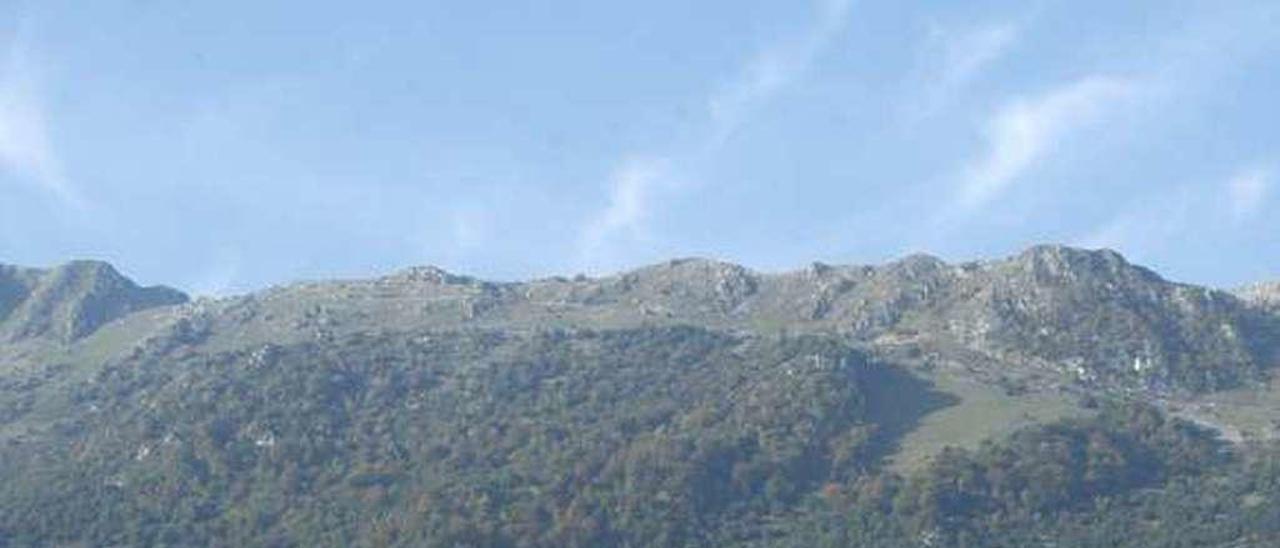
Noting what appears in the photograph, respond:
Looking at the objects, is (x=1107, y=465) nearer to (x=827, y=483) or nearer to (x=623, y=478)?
(x=827, y=483)

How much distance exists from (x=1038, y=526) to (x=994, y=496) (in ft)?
18.3

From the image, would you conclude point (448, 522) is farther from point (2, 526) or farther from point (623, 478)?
point (2, 526)

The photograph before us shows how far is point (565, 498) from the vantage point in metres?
192

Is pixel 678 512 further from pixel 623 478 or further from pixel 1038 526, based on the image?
pixel 1038 526

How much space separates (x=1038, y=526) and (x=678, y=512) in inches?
1035

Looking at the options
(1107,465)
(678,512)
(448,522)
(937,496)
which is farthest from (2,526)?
(1107,465)

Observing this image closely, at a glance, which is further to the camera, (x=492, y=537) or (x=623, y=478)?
(x=623, y=478)

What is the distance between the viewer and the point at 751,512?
19250 cm

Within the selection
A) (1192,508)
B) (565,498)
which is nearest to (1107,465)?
(1192,508)

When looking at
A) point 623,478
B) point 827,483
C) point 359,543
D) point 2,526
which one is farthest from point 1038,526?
point 2,526

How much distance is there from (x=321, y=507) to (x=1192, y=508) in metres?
65.8

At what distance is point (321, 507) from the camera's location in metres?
197

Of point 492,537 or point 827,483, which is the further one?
point 827,483

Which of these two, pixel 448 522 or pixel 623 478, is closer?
pixel 448 522
